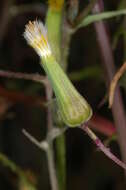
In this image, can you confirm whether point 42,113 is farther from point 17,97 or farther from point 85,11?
point 85,11

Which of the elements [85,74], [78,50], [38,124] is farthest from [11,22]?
[85,74]

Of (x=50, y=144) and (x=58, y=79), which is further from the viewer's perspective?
(x=50, y=144)

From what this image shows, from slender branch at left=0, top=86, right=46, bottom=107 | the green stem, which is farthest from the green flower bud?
slender branch at left=0, top=86, right=46, bottom=107

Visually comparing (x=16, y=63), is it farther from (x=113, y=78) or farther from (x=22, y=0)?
(x=113, y=78)

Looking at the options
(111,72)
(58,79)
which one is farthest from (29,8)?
(58,79)

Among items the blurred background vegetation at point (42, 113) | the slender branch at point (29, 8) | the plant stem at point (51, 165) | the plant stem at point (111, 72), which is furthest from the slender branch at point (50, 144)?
the slender branch at point (29, 8)
